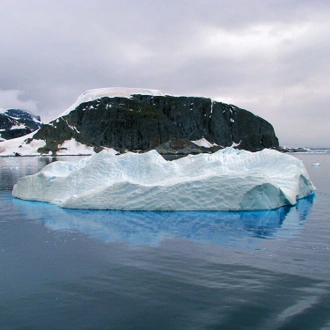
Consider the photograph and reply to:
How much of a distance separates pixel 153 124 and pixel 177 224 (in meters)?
129

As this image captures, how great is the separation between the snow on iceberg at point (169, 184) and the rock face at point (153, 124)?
106 m

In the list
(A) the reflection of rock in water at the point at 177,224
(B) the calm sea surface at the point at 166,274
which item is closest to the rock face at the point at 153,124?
(A) the reflection of rock in water at the point at 177,224

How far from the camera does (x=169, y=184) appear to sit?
15.5m

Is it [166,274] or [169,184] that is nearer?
[166,274]

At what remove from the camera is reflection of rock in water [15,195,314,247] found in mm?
10469

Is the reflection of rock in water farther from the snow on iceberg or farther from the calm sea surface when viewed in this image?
the snow on iceberg

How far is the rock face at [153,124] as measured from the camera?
136000 mm

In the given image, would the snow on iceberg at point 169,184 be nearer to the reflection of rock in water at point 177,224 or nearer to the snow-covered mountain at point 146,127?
the reflection of rock in water at point 177,224

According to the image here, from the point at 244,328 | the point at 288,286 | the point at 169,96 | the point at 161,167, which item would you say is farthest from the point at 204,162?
the point at 169,96

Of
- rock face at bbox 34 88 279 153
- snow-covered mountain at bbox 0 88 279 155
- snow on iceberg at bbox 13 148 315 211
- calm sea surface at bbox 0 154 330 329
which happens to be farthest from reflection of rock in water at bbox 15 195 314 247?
rock face at bbox 34 88 279 153

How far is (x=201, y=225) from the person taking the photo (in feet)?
39.5

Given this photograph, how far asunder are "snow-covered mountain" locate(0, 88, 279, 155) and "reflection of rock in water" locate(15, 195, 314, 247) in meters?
110

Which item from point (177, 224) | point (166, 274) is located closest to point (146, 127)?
point (177, 224)

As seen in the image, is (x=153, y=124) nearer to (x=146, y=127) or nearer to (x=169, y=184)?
(x=146, y=127)
